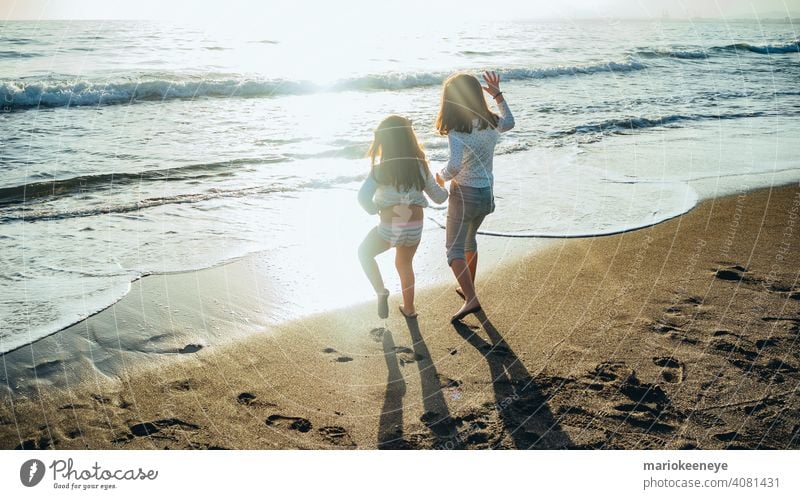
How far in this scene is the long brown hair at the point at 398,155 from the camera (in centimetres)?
503

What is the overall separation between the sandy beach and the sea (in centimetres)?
61

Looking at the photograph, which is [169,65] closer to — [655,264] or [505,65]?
[505,65]

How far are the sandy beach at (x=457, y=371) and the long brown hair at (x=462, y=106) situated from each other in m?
1.51

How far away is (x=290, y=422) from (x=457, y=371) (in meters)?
1.21

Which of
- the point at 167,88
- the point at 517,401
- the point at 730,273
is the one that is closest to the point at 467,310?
the point at 517,401

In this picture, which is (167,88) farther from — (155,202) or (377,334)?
(377,334)

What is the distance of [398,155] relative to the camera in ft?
16.6

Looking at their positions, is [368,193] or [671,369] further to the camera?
[368,193]

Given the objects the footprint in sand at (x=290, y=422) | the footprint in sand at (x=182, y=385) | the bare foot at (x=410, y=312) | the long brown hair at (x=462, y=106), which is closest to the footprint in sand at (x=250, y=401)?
the footprint in sand at (x=290, y=422)

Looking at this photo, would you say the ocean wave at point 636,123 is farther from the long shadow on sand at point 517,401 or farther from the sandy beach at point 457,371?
the long shadow on sand at point 517,401

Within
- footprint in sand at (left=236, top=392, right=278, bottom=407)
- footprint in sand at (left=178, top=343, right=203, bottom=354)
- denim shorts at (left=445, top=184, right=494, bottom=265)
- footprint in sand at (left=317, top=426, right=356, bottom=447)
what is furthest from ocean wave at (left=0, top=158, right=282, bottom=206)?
footprint in sand at (left=317, top=426, right=356, bottom=447)

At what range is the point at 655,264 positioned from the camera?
6516 mm

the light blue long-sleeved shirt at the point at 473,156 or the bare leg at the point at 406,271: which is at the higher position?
the light blue long-sleeved shirt at the point at 473,156
